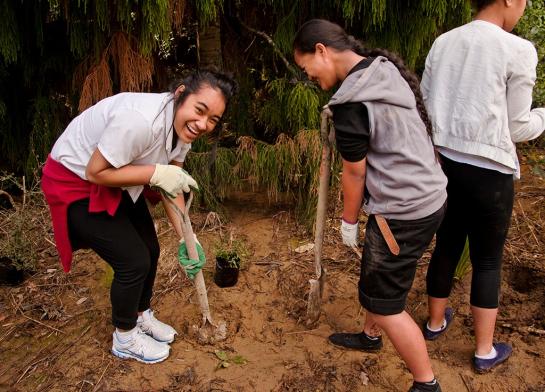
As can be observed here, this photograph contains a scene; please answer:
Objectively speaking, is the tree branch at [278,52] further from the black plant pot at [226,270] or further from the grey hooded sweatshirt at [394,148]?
the grey hooded sweatshirt at [394,148]

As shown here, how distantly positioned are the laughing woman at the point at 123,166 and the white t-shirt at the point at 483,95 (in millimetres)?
829

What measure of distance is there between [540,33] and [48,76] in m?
3.35

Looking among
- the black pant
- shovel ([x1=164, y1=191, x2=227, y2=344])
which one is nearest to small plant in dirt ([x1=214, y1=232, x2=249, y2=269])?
shovel ([x1=164, y1=191, x2=227, y2=344])

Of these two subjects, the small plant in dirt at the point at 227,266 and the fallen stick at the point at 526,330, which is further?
the small plant in dirt at the point at 227,266

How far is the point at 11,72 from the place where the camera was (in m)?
3.32

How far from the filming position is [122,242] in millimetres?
2020

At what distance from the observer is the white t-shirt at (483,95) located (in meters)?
1.69

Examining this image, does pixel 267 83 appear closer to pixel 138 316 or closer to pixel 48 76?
pixel 48 76

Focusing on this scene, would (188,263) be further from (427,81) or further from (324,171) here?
(427,81)

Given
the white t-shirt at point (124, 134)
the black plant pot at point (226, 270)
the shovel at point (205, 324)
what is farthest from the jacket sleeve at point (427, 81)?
the black plant pot at point (226, 270)

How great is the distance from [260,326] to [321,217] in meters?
0.74

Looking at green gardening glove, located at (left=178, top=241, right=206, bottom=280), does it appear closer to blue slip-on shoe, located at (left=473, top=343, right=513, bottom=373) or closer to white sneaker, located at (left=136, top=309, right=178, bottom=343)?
white sneaker, located at (left=136, top=309, right=178, bottom=343)

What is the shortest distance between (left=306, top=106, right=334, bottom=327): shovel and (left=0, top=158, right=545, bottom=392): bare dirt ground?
0.42ft

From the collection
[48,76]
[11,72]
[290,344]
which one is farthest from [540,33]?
[11,72]
